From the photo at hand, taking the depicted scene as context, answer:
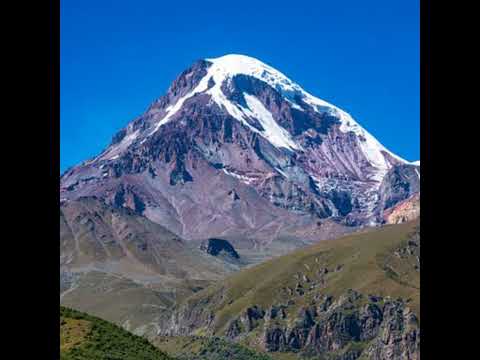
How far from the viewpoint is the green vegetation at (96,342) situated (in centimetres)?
11312

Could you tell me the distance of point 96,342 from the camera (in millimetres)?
119000

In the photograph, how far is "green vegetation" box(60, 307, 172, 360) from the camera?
113m
